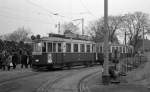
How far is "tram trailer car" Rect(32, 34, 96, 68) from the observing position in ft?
64.8

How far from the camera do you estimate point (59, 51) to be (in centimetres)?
2095

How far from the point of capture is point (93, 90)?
10.3 meters

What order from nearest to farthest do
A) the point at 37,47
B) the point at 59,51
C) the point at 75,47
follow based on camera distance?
the point at 37,47 → the point at 59,51 → the point at 75,47

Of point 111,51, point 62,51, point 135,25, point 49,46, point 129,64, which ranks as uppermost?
point 135,25

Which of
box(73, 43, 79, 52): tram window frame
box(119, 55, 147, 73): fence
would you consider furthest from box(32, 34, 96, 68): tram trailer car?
box(119, 55, 147, 73): fence

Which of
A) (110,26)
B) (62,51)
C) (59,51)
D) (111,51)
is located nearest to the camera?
(59,51)

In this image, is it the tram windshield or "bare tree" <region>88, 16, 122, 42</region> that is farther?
"bare tree" <region>88, 16, 122, 42</region>

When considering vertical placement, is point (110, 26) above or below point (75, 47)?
above

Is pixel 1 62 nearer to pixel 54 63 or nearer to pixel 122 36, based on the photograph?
pixel 54 63

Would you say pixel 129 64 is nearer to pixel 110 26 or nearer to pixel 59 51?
pixel 59 51

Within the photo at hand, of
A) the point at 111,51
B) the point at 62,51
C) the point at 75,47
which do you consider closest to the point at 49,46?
the point at 62,51

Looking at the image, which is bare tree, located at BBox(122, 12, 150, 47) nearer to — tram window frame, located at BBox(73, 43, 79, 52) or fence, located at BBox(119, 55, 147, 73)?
fence, located at BBox(119, 55, 147, 73)

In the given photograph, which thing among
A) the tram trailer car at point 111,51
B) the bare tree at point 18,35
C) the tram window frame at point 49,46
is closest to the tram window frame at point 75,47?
the tram window frame at point 49,46

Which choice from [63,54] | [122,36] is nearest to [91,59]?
[63,54]
